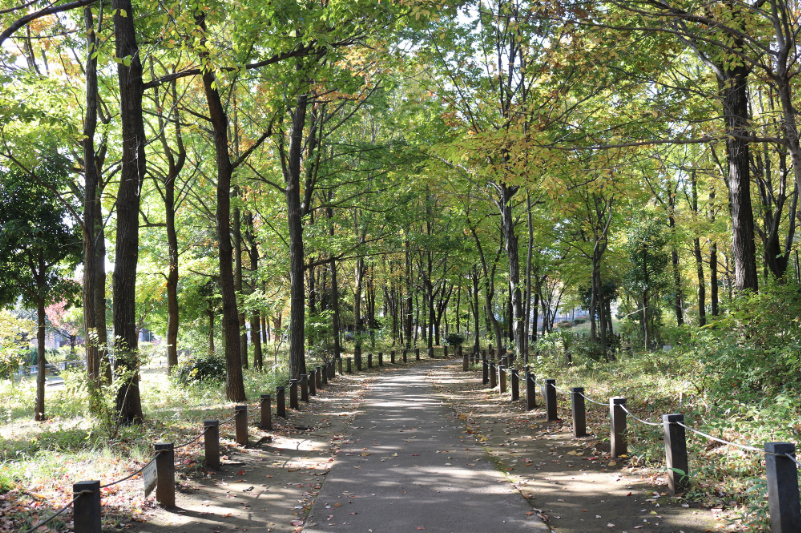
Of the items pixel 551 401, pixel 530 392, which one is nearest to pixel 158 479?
pixel 551 401

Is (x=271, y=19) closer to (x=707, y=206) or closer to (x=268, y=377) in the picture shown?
(x=268, y=377)

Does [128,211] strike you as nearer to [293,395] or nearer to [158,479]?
[158,479]

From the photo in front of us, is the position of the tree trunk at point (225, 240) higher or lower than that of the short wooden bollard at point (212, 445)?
higher

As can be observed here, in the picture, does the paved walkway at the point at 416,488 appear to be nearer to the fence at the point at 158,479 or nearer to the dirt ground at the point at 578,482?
the dirt ground at the point at 578,482

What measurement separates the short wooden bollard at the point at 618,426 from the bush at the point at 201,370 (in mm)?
13880

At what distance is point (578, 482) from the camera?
652 centimetres

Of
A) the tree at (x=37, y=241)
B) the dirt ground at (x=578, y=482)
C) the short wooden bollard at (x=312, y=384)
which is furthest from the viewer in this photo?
the short wooden bollard at (x=312, y=384)

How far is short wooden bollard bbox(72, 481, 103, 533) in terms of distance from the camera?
14.3ft

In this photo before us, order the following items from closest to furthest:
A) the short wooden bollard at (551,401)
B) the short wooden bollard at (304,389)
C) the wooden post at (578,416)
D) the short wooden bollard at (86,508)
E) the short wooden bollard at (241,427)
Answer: the short wooden bollard at (86,508), the wooden post at (578,416), the short wooden bollard at (241,427), the short wooden bollard at (551,401), the short wooden bollard at (304,389)

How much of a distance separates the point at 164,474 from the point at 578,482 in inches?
193

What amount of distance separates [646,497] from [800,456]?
152 centimetres

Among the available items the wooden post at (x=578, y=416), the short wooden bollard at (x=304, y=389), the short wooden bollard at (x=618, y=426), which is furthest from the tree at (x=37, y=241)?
the short wooden bollard at (x=618, y=426)

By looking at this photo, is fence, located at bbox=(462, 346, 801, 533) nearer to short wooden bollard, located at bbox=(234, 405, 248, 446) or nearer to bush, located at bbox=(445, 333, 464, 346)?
short wooden bollard, located at bbox=(234, 405, 248, 446)

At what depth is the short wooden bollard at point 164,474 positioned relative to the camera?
5.86 meters
